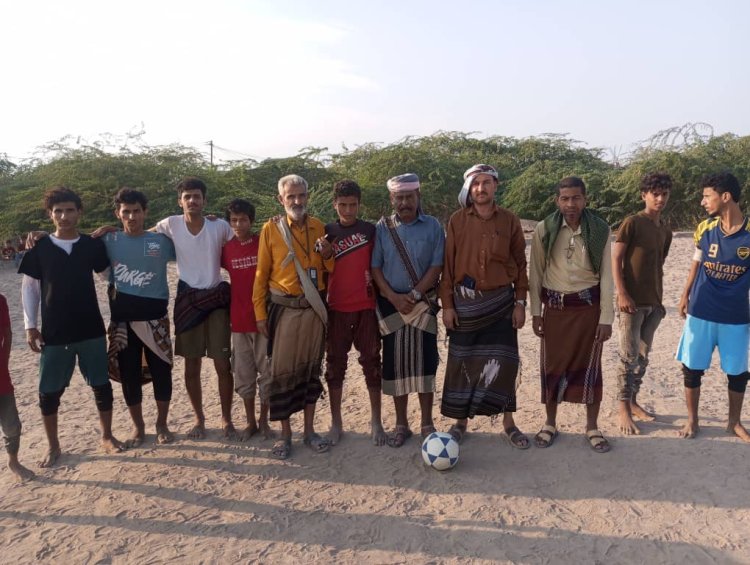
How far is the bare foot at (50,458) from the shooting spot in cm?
415

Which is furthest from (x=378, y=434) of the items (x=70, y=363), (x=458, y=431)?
(x=70, y=363)

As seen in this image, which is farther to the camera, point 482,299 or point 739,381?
point 739,381

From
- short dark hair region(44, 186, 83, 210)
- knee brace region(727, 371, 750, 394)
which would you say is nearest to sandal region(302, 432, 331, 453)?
short dark hair region(44, 186, 83, 210)

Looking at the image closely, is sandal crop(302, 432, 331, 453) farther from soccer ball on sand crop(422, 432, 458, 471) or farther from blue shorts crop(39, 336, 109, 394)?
blue shorts crop(39, 336, 109, 394)

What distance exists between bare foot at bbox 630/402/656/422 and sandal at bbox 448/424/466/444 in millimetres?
1494

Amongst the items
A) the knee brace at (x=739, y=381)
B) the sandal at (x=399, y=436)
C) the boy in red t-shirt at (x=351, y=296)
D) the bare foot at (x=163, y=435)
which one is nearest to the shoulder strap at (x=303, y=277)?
the boy in red t-shirt at (x=351, y=296)

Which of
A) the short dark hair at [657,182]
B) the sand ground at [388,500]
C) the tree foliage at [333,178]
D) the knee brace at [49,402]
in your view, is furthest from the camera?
the tree foliage at [333,178]

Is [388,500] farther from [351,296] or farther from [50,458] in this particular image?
[50,458]

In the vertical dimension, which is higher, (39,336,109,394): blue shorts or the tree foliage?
the tree foliage

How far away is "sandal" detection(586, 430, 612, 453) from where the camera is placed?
164 inches

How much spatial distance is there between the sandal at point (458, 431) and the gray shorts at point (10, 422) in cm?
317

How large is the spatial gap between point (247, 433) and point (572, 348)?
8.67ft

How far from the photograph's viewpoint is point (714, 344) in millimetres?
4297

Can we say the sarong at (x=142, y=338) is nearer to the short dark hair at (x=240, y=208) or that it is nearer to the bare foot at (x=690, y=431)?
the short dark hair at (x=240, y=208)
